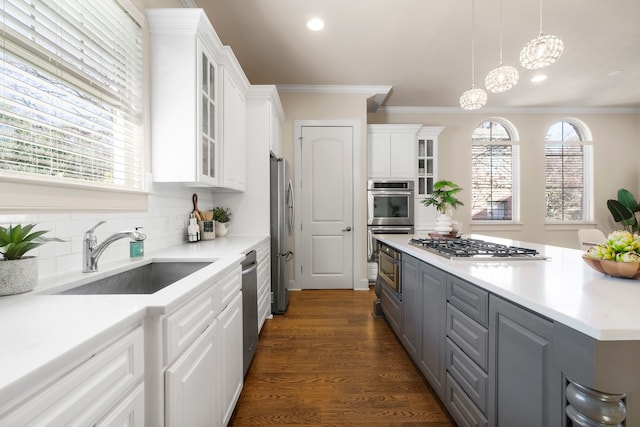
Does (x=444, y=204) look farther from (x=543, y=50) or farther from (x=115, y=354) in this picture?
(x=115, y=354)

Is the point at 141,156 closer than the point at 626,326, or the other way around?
the point at 626,326

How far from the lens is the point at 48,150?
1.24 m

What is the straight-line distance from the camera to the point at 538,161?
5363mm

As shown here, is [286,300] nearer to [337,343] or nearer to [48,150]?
[337,343]

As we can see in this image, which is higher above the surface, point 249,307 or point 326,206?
point 326,206

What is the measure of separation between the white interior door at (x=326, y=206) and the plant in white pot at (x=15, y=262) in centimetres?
337

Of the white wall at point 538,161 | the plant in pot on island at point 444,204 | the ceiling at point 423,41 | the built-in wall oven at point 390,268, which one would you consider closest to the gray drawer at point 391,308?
the built-in wall oven at point 390,268

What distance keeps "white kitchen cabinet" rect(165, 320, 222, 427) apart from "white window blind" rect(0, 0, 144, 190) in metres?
0.92

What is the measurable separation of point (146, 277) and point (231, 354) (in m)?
0.65

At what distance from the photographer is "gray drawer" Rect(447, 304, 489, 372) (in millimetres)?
1241

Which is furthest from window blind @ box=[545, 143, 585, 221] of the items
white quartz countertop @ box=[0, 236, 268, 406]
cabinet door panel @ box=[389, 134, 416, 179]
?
white quartz countertop @ box=[0, 236, 268, 406]

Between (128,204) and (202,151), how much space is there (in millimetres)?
581

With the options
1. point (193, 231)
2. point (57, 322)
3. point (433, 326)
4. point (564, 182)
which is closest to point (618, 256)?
point (433, 326)

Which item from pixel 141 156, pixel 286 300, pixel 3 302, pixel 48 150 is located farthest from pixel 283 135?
pixel 3 302
